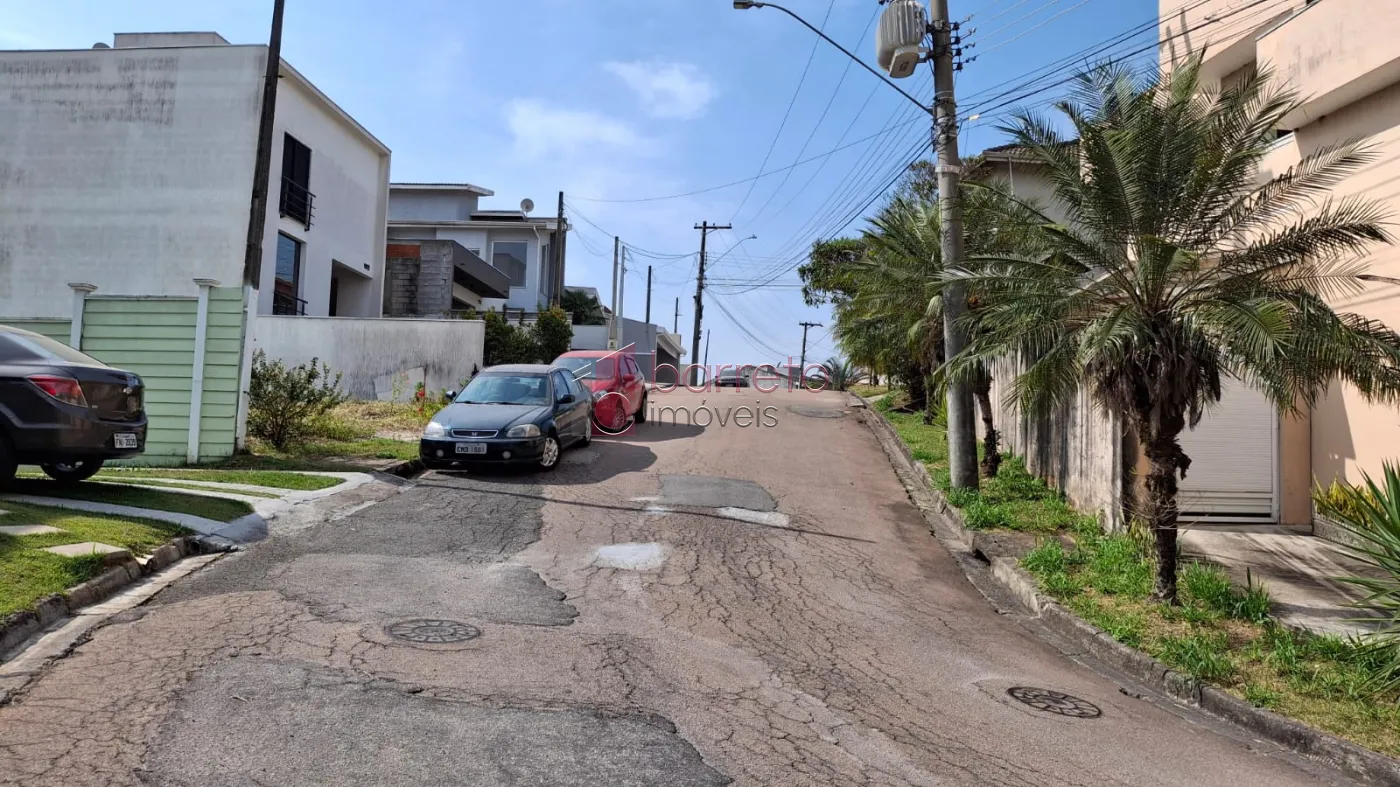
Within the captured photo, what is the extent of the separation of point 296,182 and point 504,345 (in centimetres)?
699

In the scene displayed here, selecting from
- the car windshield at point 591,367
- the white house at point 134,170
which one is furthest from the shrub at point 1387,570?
the white house at point 134,170

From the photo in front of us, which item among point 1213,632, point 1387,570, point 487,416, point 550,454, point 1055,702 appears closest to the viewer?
point 1055,702

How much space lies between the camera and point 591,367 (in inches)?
717

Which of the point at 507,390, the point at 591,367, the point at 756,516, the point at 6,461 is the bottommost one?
the point at 756,516

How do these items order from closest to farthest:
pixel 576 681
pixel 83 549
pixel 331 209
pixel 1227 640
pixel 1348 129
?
pixel 576 681 → pixel 83 549 → pixel 1227 640 → pixel 1348 129 → pixel 331 209

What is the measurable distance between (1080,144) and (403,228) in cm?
3519

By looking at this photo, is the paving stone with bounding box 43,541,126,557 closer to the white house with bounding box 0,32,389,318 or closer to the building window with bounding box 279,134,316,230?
the white house with bounding box 0,32,389,318

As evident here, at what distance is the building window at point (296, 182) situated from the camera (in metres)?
23.6

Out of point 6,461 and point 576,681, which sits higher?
point 6,461

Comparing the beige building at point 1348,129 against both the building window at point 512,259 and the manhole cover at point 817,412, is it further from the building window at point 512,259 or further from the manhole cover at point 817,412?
the building window at point 512,259

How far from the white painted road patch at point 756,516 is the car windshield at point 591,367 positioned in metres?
7.55

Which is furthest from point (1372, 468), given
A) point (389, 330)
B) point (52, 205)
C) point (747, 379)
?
point (747, 379)

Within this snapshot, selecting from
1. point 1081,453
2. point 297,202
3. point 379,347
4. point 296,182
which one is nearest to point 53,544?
point 1081,453

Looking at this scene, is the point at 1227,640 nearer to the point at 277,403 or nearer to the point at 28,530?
the point at 28,530
